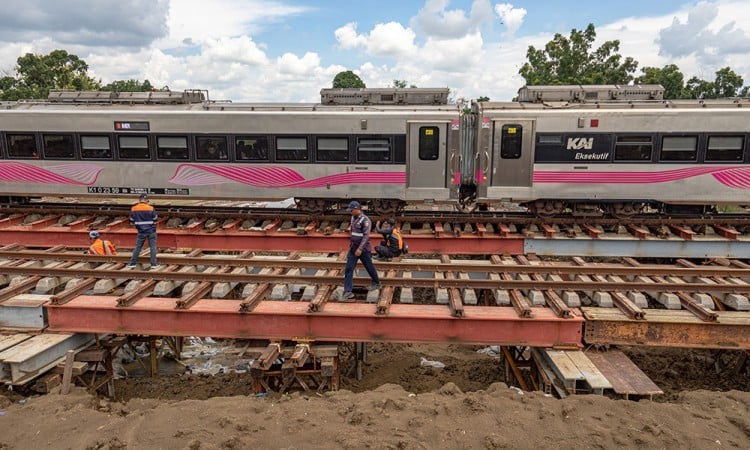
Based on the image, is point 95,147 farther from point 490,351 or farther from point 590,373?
point 590,373

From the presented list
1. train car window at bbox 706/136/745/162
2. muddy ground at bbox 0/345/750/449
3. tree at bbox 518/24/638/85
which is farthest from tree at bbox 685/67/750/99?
muddy ground at bbox 0/345/750/449

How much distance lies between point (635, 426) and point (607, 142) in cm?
906

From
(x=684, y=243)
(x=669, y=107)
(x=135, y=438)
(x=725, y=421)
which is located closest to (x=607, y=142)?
(x=669, y=107)

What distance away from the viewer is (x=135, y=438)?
Result: 17.3ft

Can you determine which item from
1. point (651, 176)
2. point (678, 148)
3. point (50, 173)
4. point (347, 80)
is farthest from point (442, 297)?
point (347, 80)

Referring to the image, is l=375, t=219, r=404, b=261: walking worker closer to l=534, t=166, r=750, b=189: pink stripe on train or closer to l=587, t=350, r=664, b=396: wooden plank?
l=587, t=350, r=664, b=396: wooden plank

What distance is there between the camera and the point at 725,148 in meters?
12.5

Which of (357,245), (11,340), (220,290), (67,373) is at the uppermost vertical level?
(357,245)

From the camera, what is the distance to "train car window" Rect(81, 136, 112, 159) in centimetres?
1381

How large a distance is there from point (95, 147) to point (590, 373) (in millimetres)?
13786

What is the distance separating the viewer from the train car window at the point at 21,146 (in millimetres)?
14031

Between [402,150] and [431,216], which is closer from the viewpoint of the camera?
[402,150]

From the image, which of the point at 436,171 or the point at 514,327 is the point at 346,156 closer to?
the point at 436,171

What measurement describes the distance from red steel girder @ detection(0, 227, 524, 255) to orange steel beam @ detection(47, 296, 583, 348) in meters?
4.65
